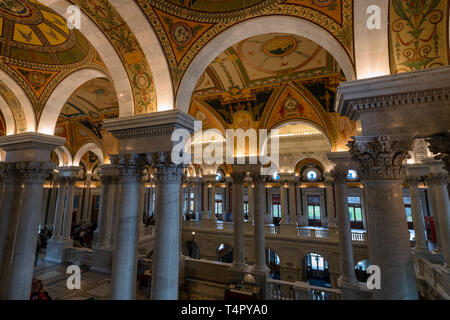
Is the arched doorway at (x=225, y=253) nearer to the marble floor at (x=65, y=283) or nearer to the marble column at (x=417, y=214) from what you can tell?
the marble floor at (x=65, y=283)

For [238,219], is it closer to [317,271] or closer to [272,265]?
[272,265]

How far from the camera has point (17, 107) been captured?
5992mm

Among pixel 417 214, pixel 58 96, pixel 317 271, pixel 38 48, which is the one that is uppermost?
pixel 38 48

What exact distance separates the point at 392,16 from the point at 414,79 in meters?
1.04

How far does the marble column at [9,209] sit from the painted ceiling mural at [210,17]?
15.9ft

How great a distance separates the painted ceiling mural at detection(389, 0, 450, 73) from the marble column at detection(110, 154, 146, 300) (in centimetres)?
447

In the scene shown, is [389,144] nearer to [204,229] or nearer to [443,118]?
[443,118]

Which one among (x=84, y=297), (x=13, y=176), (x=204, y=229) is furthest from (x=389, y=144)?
(x=204, y=229)

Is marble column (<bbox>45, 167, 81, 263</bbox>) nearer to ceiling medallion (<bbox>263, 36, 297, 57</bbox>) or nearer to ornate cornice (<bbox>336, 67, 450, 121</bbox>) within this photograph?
ceiling medallion (<bbox>263, 36, 297, 57</bbox>)

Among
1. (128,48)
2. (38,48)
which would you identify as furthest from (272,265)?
(38,48)

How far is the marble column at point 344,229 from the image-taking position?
6.91 m

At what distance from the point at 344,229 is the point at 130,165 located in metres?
6.62

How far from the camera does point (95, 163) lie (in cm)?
1655

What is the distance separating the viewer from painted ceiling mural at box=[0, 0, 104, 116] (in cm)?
448
